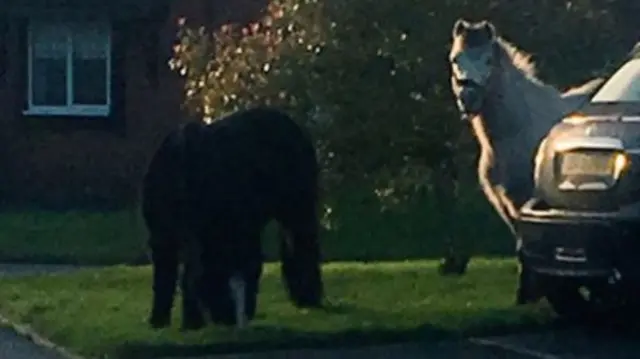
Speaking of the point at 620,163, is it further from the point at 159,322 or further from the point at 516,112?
the point at 159,322

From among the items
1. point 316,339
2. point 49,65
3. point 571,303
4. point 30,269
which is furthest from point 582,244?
point 49,65

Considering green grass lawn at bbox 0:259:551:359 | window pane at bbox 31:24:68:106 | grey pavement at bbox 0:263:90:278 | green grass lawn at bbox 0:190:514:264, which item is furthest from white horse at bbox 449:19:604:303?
window pane at bbox 31:24:68:106

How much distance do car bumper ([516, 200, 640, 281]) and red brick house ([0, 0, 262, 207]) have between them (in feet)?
51.9

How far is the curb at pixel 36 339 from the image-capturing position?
12.1m

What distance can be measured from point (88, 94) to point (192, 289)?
1634 centimetres

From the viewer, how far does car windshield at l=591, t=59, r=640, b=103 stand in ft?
41.4

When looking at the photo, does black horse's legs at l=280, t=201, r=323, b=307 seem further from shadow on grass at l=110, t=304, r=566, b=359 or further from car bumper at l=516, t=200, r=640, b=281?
car bumper at l=516, t=200, r=640, b=281

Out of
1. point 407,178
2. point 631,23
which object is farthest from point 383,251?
point 407,178

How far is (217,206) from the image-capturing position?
12.1 meters

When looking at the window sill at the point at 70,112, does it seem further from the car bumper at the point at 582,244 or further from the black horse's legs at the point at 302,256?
the car bumper at the point at 582,244

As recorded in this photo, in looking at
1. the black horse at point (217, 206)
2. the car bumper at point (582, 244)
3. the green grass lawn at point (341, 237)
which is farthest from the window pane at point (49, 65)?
the car bumper at point (582, 244)

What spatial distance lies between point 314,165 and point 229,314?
60.2 inches

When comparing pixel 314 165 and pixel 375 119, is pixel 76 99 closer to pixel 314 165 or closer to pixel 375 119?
pixel 375 119

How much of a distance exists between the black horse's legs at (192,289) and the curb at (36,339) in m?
0.87
